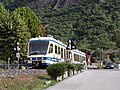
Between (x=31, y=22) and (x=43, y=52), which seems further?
(x=31, y=22)

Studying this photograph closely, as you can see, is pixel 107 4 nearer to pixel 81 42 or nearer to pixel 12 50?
pixel 81 42

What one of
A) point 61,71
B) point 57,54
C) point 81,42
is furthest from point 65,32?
point 61,71

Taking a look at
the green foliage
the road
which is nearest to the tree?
the green foliage

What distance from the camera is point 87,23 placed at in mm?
92875

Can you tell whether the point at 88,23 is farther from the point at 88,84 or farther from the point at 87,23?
the point at 88,84

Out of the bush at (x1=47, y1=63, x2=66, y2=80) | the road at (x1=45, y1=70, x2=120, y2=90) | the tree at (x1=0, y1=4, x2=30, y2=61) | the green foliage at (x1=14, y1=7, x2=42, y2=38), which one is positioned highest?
the green foliage at (x1=14, y1=7, x2=42, y2=38)

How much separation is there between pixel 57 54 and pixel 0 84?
1655 cm

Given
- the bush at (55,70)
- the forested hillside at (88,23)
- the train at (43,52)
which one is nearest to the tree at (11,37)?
the train at (43,52)

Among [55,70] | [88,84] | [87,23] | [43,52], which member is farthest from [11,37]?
[87,23]

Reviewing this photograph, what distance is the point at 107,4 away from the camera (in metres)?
103

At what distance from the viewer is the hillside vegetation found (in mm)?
90875

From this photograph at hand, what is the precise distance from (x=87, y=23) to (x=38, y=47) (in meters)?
64.0

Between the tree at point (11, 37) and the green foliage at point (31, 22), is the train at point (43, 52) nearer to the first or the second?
the tree at point (11, 37)

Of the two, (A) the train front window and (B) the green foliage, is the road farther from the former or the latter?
(B) the green foliage
